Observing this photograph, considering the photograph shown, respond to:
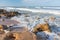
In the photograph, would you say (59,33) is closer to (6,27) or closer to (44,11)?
(44,11)

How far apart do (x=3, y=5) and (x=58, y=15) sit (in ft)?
3.42

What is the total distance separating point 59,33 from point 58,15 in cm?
32

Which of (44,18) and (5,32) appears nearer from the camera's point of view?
(5,32)

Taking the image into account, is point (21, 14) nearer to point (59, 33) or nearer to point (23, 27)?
point (23, 27)

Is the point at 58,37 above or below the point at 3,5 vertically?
below

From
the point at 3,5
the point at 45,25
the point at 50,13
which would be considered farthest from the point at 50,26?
the point at 3,5

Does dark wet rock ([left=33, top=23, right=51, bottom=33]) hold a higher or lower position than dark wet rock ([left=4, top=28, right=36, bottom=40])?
higher

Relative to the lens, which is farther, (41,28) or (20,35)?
(41,28)

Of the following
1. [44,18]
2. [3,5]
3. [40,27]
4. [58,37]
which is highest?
[3,5]

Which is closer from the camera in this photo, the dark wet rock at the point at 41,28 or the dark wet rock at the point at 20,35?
the dark wet rock at the point at 20,35

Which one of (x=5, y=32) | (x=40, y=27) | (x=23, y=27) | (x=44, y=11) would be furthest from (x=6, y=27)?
(x=44, y=11)

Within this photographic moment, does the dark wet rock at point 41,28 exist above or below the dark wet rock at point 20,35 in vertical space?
above

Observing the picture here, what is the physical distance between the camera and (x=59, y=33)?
2.04 meters

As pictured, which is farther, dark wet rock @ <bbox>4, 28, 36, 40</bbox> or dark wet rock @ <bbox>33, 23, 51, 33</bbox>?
dark wet rock @ <bbox>33, 23, 51, 33</bbox>
